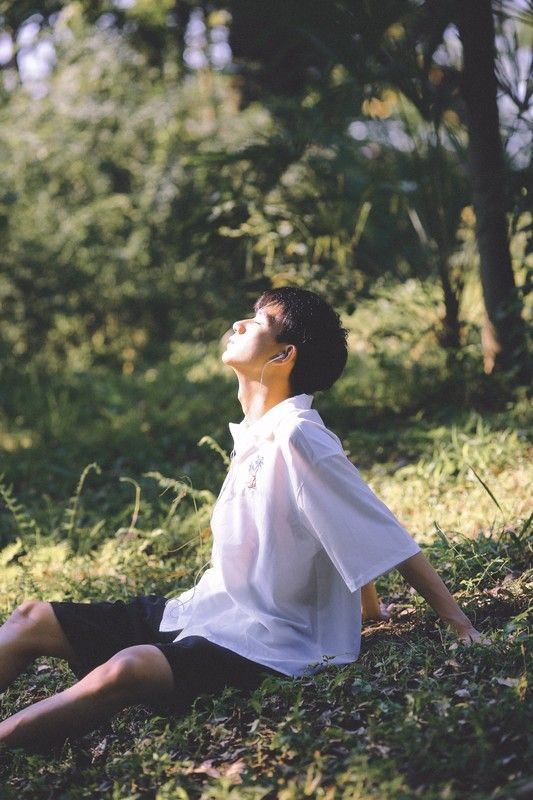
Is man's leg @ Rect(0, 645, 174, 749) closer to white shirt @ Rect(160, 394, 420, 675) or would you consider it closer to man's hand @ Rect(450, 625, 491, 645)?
white shirt @ Rect(160, 394, 420, 675)

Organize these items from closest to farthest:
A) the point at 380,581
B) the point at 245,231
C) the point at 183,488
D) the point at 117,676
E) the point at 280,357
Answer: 1. the point at 117,676
2. the point at 280,357
3. the point at 380,581
4. the point at 183,488
5. the point at 245,231

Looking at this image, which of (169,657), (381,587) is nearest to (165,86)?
(381,587)

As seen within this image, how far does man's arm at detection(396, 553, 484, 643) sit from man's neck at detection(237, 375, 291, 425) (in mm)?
692

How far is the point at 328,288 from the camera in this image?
5461mm

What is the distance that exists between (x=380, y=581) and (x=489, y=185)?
2.60m

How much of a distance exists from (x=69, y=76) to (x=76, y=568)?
759 centimetres

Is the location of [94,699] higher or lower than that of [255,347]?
lower

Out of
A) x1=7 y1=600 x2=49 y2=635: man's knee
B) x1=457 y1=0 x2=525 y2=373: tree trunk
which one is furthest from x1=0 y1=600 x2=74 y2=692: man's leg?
x1=457 y1=0 x2=525 y2=373: tree trunk

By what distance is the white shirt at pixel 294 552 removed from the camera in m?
2.55

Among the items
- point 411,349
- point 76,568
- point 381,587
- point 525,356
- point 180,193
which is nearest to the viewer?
point 381,587

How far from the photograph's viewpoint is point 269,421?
277cm

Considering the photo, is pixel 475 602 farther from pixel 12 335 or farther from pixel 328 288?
pixel 12 335

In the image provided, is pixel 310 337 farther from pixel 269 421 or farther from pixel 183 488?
pixel 183 488

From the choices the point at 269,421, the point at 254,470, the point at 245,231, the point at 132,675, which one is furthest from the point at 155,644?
the point at 245,231
